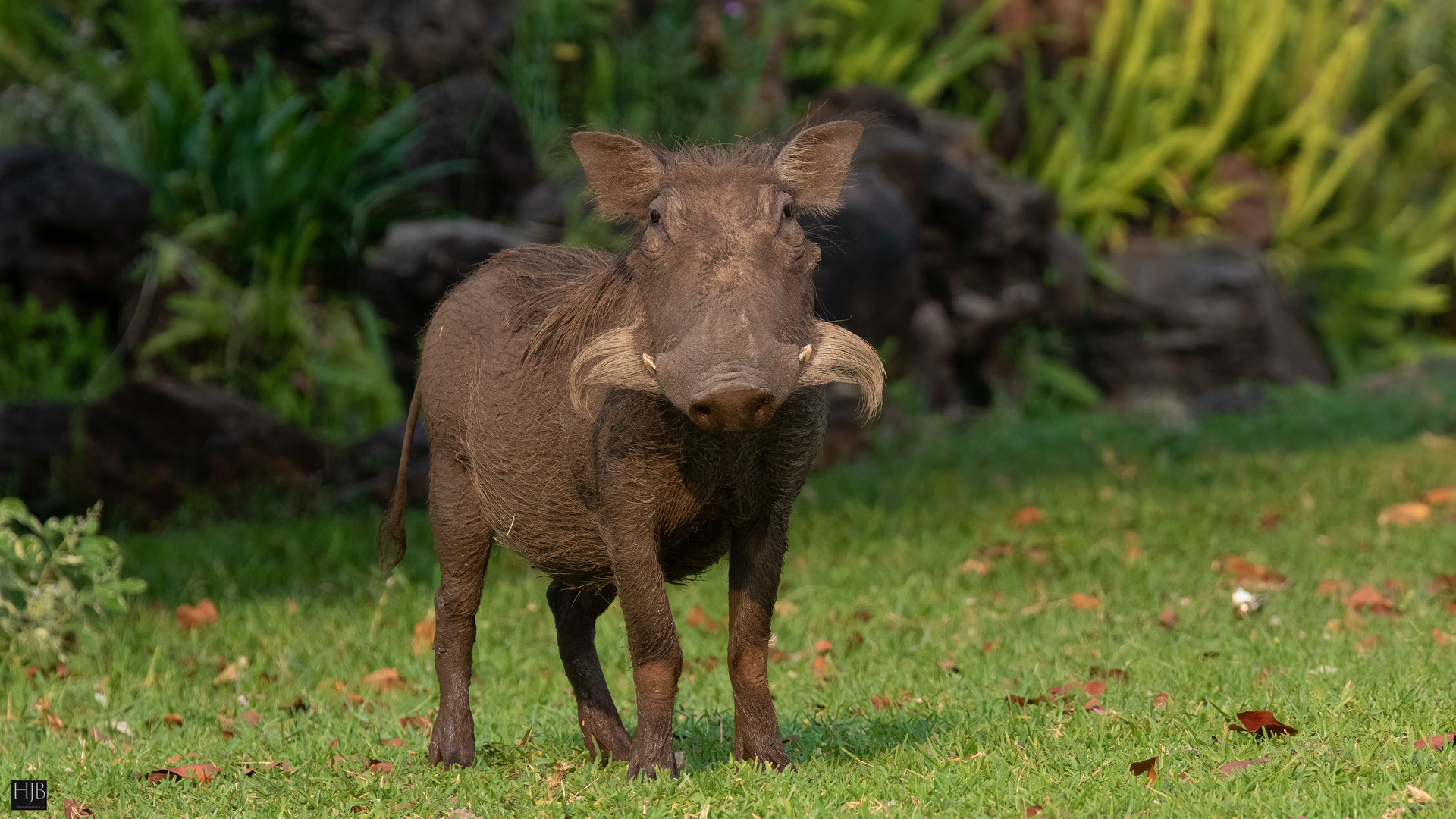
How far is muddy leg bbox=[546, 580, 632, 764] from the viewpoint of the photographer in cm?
427

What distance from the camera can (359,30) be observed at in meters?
11.2

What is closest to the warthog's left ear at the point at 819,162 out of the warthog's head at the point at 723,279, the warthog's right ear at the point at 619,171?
the warthog's head at the point at 723,279

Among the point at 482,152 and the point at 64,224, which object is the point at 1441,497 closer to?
the point at 482,152

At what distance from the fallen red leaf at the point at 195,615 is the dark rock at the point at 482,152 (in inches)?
201

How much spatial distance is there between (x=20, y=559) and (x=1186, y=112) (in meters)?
14.1

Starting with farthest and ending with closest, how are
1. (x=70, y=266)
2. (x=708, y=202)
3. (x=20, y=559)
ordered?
(x=70, y=266), (x=20, y=559), (x=708, y=202)

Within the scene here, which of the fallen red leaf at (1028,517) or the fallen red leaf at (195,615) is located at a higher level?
the fallen red leaf at (195,615)

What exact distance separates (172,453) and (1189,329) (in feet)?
31.9

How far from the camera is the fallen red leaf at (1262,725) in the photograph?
151 inches

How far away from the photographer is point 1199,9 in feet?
52.6

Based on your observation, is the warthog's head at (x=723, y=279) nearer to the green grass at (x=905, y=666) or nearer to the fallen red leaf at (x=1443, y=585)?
the green grass at (x=905, y=666)

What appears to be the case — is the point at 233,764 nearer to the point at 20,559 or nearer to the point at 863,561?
the point at 20,559

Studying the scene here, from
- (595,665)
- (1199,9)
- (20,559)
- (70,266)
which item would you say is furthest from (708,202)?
(1199,9)

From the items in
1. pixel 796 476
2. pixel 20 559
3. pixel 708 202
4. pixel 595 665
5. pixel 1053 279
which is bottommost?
pixel 1053 279
